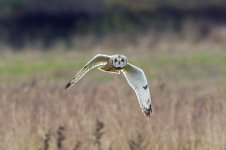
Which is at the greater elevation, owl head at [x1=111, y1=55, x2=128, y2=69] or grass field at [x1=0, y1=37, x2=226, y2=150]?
owl head at [x1=111, y1=55, x2=128, y2=69]

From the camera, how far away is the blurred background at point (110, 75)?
31.4 feet

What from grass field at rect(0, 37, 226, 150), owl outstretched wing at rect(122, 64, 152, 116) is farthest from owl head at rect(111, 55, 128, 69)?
grass field at rect(0, 37, 226, 150)

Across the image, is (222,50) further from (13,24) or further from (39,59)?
(13,24)

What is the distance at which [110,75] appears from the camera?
764 inches

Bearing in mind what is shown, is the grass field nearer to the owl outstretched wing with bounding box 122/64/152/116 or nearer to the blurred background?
the blurred background

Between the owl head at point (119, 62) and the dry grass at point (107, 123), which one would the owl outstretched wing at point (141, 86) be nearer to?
the dry grass at point (107, 123)

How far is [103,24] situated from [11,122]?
19.8m

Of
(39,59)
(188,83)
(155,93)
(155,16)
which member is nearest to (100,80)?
(188,83)

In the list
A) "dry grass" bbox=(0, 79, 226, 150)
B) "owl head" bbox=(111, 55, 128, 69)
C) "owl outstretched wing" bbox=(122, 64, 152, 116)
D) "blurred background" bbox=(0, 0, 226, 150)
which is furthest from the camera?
"blurred background" bbox=(0, 0, 226, 150)

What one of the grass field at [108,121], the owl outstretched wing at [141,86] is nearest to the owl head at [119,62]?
the owl outstretched wing at [141,86]

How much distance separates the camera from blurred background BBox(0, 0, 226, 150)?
31.4 feet

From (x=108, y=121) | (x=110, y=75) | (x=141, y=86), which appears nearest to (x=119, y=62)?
(x=141, y=86)

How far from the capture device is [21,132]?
31.9 feet

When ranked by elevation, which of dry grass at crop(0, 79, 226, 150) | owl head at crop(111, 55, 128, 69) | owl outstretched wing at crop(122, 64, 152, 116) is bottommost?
dry grass at crop(0, 79, 226, 150)
